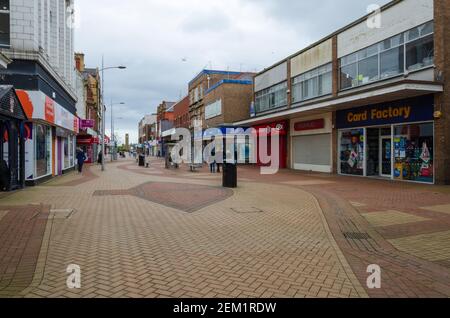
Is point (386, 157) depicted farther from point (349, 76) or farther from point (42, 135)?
point (42, 135)

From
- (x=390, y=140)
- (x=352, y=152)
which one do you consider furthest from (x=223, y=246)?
(x=352, y=152)

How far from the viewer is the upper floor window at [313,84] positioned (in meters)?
24.0

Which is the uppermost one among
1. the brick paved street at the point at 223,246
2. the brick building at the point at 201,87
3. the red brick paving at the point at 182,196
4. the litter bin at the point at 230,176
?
the brick building at the point at 201,87

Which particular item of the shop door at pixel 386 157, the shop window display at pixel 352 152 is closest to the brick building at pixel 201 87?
the shop window display at pixel 352 152

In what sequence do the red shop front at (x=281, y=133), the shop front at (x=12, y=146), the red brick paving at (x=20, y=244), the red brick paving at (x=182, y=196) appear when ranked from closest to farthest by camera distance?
the red brick paving at (x=20, y=244) < the red brick paving at (x=182, y=196) < the shop front at (x=12, y=146) < the red shop front at (x=281, y=133)

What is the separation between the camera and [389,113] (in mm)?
18172

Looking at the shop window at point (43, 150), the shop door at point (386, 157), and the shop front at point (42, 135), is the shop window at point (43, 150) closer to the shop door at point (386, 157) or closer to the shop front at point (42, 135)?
the shop front at point (42, 135)

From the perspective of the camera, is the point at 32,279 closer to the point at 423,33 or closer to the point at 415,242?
the point at 415,242

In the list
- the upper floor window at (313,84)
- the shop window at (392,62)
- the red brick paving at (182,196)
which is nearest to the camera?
the red brick paving at (182,196)

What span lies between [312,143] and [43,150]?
16.7m

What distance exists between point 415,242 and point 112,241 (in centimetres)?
537

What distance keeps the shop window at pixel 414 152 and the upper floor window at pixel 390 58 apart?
278 centimetres
